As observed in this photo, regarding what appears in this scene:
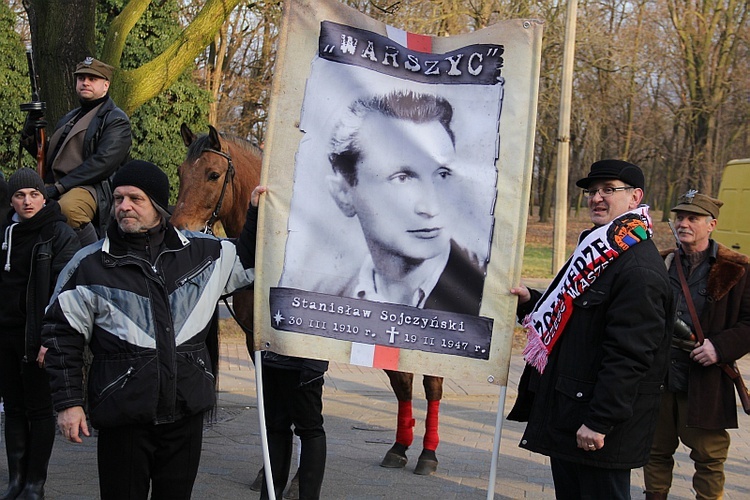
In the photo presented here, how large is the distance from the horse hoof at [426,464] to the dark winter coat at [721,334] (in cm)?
197

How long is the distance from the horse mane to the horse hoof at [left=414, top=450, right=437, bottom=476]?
238cm

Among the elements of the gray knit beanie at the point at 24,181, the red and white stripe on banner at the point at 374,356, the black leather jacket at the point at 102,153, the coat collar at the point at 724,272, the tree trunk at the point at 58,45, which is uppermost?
the tree trunk at the point at 58,45

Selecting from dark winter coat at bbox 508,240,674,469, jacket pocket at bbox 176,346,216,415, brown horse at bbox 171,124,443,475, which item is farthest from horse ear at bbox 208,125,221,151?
dark winter coat at bbox 508,240,674,469

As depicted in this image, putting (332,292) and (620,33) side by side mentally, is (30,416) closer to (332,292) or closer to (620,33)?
(332,292)

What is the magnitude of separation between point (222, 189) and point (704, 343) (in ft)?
9.59

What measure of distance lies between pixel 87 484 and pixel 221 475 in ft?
2.85

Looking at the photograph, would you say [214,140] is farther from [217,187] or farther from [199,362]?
[199,362]

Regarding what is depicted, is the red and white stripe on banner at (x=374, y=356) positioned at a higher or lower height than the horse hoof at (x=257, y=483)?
higher

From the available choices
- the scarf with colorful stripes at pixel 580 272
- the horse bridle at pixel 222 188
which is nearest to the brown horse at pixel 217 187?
the horse bridle at pixel 222 188

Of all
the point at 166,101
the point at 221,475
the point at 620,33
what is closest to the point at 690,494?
the point at 221,475

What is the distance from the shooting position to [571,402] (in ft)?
12.1

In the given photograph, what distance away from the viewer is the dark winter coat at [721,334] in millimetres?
4809

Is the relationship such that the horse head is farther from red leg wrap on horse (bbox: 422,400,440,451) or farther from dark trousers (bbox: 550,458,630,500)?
dark trousers (bbox: 550,458,630,500)

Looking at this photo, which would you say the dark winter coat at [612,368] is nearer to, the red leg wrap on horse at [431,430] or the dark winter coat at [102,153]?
the red leg wrap on horse at [431,430]
